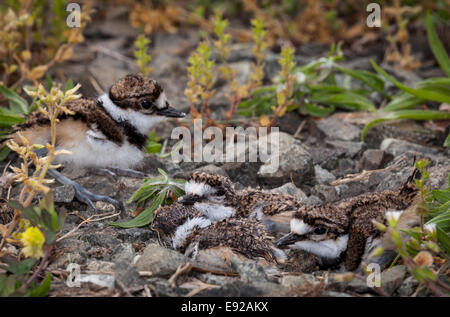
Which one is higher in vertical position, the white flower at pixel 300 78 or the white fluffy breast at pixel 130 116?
the white flower at pixel 300 78

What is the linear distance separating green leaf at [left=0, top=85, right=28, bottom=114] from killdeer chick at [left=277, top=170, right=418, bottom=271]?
2.88 meters

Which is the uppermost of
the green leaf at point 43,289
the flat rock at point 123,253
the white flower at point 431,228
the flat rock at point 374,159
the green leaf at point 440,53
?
the green leaf at point 440,53

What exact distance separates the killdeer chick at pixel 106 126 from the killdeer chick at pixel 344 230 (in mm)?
1553

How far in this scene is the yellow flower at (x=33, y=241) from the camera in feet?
10.2

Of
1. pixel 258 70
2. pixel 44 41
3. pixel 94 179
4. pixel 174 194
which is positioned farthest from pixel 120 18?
pixel 174 194

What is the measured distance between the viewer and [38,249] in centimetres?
316

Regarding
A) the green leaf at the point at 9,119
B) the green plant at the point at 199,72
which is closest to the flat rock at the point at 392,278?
the green plant at the point at 199,72

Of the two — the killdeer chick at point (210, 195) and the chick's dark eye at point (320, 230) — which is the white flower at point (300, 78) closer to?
the killdeer chick at point (210, 195)

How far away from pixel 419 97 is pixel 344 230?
8.00 feet

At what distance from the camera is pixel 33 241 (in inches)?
123

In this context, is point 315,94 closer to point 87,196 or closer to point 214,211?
point 214,211

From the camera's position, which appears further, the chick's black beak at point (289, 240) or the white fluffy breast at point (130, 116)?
the white fluffy breast at point (130, 116)

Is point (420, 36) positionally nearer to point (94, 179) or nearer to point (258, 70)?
point (258, 70)

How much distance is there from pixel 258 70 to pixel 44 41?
2.98m
